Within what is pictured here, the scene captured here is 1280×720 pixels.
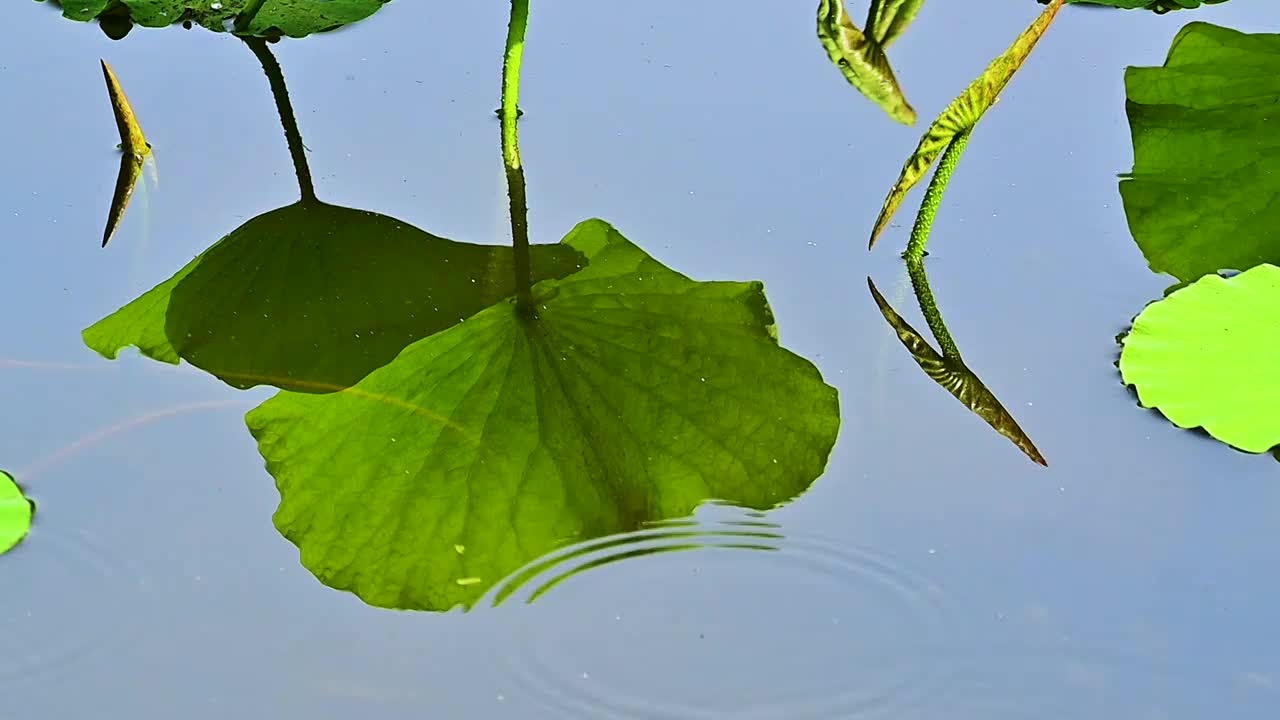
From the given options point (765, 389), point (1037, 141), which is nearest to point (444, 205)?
point (765, 389)

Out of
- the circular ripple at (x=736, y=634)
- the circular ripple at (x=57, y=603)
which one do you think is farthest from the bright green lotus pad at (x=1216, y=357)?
the circular ripple at (x=57, y=603)

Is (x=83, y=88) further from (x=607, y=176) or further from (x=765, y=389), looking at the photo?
(x=765, y=389)

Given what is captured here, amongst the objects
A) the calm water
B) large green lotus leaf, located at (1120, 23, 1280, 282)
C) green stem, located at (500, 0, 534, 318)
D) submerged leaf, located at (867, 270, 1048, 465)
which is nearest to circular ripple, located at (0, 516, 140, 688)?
the calm water

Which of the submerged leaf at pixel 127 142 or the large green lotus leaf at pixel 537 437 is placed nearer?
the large green lotus leaf at pixel 537 437

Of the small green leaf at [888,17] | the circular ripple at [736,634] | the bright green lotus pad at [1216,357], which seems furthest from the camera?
the small green leaf at [888,17]

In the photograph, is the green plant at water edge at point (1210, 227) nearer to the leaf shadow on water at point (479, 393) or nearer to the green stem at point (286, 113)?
the leaf shadow on water at point (479, 393)

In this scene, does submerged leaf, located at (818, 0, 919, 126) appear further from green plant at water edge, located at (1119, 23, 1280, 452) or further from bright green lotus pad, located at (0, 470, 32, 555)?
bright green lotus pad, located at (0, 470, 32, 555)

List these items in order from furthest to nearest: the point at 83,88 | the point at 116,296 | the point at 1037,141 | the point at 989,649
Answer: the point at 83,88
the point at 1037,141
the point at 116,296
the point at 989,649
